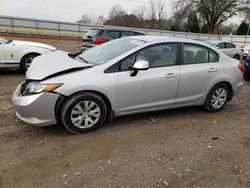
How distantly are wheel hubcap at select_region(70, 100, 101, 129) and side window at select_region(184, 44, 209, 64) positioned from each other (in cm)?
193

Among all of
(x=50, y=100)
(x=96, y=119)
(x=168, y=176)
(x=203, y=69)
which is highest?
(x=203, y=69)

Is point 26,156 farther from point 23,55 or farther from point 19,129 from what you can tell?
point 23,55

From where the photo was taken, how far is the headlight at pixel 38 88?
11.6 ft

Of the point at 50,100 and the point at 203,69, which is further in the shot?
the point at 203,69

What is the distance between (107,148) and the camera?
350 cm

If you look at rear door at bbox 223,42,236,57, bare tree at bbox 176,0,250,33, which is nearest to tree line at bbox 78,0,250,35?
bare tree at bbox 176,0,250,33

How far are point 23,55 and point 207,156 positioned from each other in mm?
6358

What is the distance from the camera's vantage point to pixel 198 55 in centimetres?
478

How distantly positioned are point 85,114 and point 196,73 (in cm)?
221

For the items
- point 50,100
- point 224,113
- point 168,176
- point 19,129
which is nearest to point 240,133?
point 224,113

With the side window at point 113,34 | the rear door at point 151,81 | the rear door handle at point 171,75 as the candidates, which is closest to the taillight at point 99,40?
the side window at point 113,34

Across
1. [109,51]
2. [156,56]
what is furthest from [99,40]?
[156,56]

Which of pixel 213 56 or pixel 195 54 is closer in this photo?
pixel 195 54

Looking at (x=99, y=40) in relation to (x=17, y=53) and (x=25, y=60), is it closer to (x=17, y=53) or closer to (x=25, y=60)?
(x=25, y=60)
